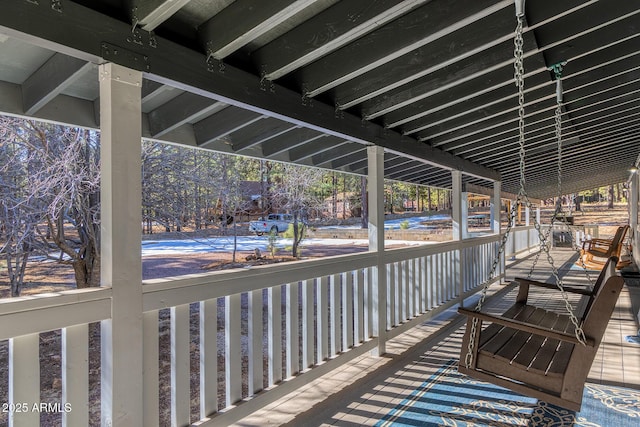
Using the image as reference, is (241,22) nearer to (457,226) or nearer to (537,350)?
(537,350)

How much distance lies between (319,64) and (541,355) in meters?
2.16

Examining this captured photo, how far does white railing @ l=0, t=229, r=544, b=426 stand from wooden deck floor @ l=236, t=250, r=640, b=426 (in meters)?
0.13

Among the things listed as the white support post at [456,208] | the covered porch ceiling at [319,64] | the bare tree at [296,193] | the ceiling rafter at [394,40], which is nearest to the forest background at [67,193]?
the covered porch ceiling at [319,64]

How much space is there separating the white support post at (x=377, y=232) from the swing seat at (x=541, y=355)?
4.44 ft

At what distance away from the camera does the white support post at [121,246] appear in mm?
1745

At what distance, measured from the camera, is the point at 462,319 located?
4.94m

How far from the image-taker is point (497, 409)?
270cm

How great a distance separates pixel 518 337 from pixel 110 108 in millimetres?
2485

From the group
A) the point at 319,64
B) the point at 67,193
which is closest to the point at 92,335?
the point at 67,193

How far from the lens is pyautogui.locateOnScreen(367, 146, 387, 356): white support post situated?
3.71 m

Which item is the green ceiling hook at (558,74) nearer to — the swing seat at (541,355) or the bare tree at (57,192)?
the swing seat at (541,355)

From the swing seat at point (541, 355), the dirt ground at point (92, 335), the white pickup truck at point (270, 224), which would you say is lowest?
the dirt ground at point (92, 335)

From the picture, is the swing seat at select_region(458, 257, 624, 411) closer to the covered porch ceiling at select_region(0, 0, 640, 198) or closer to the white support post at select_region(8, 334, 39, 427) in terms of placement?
the covered porch ceiling at select_region(0, 0, 640, 198)

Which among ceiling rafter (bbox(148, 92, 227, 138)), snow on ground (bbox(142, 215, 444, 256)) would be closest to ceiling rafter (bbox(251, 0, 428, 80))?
ceiling rafter (bbox(148, 92, 227, 138))
